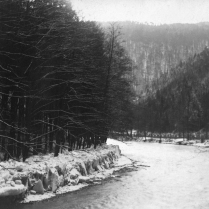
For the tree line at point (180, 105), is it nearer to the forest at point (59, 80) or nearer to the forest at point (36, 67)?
the forest at point (59, 80)

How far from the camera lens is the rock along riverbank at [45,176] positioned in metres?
10.4

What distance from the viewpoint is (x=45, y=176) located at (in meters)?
12.0

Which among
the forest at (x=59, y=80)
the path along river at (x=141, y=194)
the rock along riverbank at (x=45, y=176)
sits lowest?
the path along river at (x=141, y=194)

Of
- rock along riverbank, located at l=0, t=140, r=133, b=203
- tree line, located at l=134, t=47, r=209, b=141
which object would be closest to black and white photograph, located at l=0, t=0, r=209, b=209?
rock along riverbank, located at l=0, t=140, r=133, b=203

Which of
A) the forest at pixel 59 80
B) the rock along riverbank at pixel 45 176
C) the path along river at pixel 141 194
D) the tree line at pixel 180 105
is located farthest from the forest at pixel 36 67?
the tree line at pixel 180 105

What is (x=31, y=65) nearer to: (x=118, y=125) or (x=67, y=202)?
(x=67, y=202)

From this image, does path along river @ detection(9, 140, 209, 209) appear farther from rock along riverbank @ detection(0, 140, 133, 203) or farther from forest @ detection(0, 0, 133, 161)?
forest @ detection(0, 0, 133, 161)

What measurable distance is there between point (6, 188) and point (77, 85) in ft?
29.8

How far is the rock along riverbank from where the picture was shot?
10383mm

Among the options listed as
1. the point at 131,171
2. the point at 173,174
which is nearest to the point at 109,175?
the point at 131,171

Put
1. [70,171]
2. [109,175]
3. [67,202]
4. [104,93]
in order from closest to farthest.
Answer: [67,202] → [70,171] → [109,175] → [104,93]

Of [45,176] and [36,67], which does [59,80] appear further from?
[45,176]

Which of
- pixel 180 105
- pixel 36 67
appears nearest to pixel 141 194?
pixel 36 67

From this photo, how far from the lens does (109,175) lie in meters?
17.4
